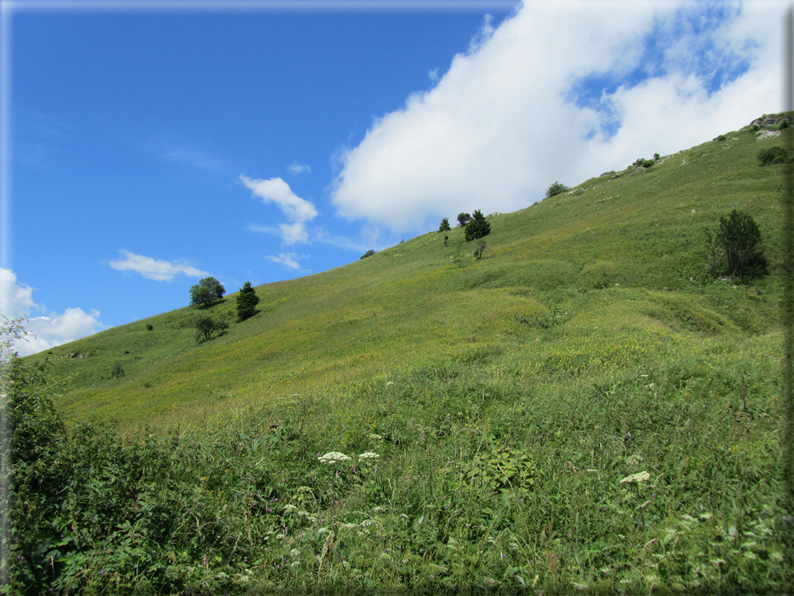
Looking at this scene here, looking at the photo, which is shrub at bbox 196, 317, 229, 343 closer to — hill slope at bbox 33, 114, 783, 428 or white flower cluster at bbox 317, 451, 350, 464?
hill slope at bbox 33, 114, 783, 428

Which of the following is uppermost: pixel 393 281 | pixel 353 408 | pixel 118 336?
pixel 118 336

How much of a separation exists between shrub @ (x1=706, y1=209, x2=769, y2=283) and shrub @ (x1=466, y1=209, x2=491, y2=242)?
A: 4289 cm

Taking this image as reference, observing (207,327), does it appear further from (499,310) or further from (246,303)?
(499,310)

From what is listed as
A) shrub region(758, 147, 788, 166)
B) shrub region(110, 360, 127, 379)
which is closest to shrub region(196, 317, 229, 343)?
shrub region(110, 360, 127, 379)

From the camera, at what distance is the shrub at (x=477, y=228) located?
6744cm

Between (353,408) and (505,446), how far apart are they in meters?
4.09

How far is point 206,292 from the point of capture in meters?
75.5

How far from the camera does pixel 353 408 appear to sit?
8.89 meters

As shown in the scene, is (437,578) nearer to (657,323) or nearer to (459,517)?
(459,517)

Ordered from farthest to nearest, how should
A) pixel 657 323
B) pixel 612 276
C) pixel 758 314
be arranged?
pixel 612 276 < pixel 758 314 < pixel 657 323

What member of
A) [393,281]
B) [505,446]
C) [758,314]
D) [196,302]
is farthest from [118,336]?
[758,314]

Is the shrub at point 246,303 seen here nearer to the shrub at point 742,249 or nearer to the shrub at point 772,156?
the shrub at point 742,249

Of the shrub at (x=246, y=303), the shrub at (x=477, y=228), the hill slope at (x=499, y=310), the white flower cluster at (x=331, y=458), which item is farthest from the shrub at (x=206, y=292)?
the white flower cluster at (x=331, y=458)

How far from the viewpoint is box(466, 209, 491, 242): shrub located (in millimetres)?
67438
